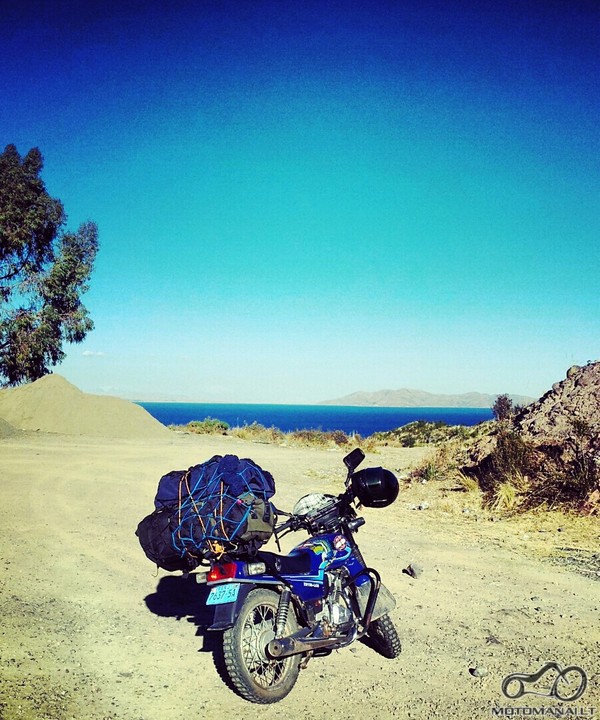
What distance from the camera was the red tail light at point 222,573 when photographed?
416 centimetres

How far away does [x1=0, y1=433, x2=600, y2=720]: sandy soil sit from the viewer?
4223 millimetres

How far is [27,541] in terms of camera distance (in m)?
8.40

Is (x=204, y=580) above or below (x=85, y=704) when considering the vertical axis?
above

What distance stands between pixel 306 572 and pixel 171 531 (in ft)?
3.82

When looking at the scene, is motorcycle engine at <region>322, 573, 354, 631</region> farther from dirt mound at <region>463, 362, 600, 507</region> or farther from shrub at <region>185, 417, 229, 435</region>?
shrub at <region>185, 417, 229, 435</region>

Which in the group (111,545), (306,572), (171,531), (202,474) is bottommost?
(111,545)

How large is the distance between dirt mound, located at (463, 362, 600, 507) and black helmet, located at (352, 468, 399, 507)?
290 inches

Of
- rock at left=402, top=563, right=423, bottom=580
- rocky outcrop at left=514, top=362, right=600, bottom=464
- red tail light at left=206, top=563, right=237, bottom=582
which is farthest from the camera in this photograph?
rocky outcrop at left=514, top=362, right=600, bottom=464

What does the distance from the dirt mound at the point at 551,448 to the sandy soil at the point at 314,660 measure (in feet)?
3.42

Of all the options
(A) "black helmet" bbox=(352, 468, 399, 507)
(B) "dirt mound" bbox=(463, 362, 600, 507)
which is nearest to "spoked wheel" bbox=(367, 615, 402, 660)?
(A) "black helmet" bbox=(352, 468, 399, 507)

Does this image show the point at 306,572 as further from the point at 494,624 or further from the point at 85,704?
the point at 494,624

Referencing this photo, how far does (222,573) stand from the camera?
420 centimetres

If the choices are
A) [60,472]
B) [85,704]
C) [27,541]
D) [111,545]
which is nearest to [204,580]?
[85,704]

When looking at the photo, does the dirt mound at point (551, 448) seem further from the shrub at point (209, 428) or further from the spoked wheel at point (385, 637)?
the shrub at point (209, 428)
